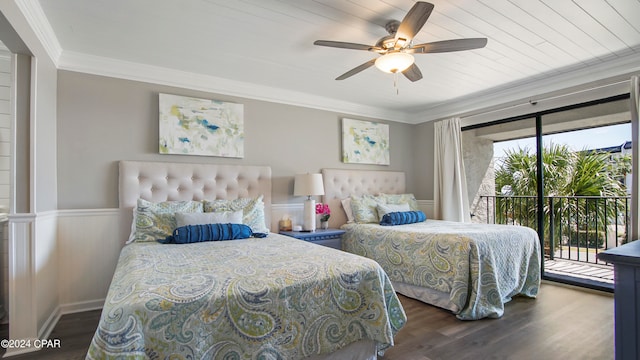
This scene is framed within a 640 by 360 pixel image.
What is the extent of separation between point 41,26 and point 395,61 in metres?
2.63

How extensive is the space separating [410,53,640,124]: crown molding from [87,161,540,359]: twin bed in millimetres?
1714

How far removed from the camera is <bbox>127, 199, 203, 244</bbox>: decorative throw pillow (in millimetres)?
2656

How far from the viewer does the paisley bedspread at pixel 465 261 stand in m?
2.67

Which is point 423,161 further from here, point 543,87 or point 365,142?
point 543,87

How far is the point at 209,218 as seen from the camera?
277cm

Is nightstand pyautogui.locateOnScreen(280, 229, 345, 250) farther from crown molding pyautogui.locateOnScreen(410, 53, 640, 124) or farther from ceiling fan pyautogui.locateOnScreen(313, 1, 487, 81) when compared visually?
crown molding pyautogui.locateOnScreen(410, 53, 640, 124)

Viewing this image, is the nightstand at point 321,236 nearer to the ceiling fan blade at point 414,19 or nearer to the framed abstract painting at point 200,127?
the framed abstract painting at point 200,127

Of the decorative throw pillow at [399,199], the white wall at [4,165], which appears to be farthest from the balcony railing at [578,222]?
the white wall at [4,165]

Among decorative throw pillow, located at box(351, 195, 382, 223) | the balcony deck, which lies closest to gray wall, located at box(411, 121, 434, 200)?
decorative throw pillow, located at box(351, 195, 382, 223)

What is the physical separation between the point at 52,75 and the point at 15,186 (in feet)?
3.63

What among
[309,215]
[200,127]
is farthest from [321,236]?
[200,127]

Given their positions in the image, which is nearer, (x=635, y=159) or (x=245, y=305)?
(x=245, y=305)

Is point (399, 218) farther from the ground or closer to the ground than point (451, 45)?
closer to the ground

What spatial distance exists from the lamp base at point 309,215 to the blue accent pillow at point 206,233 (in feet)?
3.43
